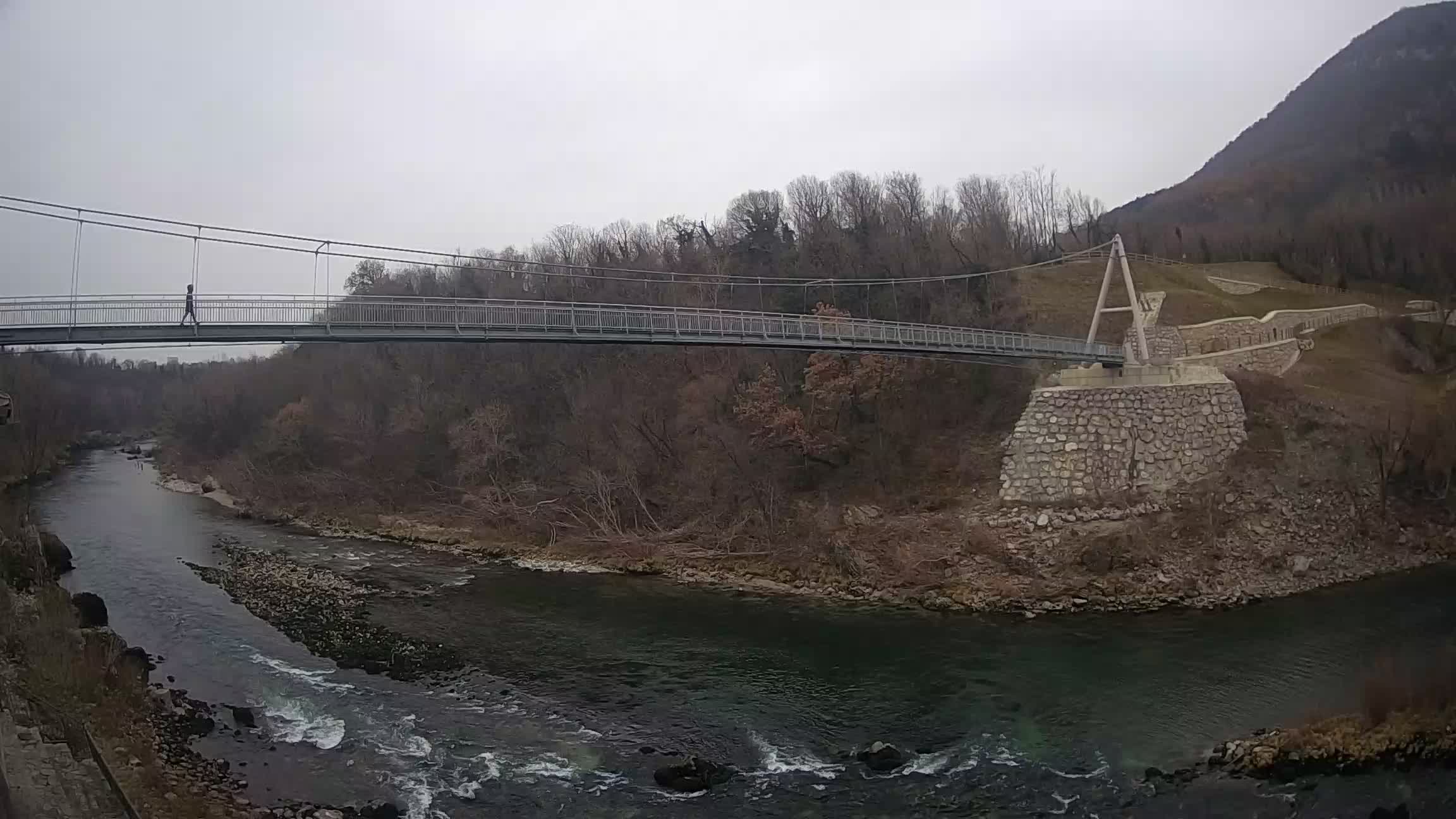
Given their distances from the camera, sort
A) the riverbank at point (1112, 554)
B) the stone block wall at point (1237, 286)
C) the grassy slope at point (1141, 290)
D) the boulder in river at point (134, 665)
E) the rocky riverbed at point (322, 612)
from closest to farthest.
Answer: the boulder in river at point (134, 665), the rocky riverbed at point (322, 612), the riverbank at point (1112, 554), the grassy slope at point (1141, 290), the stone block wall at point (1237, 286)

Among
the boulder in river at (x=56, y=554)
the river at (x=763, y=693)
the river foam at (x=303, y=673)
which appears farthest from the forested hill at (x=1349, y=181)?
the boulder in river at (x=56, y=554)

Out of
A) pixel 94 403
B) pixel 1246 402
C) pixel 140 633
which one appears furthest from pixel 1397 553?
pixel 94 403

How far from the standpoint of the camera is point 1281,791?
10.4 meters

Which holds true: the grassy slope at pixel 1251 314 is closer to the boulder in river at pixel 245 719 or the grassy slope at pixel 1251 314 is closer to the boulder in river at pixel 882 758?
the boulder in river at pixel 882 758

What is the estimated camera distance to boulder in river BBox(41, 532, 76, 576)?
2325cm

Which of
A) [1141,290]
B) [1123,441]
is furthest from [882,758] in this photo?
[1141,290]

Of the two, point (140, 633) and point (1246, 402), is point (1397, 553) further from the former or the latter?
point (140, 633)

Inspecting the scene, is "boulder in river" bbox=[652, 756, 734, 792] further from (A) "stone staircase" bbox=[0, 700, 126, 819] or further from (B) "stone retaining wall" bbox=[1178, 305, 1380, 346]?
(B) "stone retaining wall" bbox=[1178, 305, 1380, 346]

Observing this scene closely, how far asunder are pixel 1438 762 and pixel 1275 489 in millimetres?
12471

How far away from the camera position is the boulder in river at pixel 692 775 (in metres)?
11.4

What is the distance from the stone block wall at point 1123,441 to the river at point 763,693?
16.3 feet

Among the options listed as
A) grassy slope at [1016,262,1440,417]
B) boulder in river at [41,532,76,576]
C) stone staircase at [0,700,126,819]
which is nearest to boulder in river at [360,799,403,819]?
stone staircase at [0,700,126,819]

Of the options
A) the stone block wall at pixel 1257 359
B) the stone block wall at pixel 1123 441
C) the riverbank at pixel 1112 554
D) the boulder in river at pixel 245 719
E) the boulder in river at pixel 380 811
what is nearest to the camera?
the boulder in river at pixel 380 811

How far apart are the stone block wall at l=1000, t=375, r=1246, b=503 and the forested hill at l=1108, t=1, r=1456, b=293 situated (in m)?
18.9
